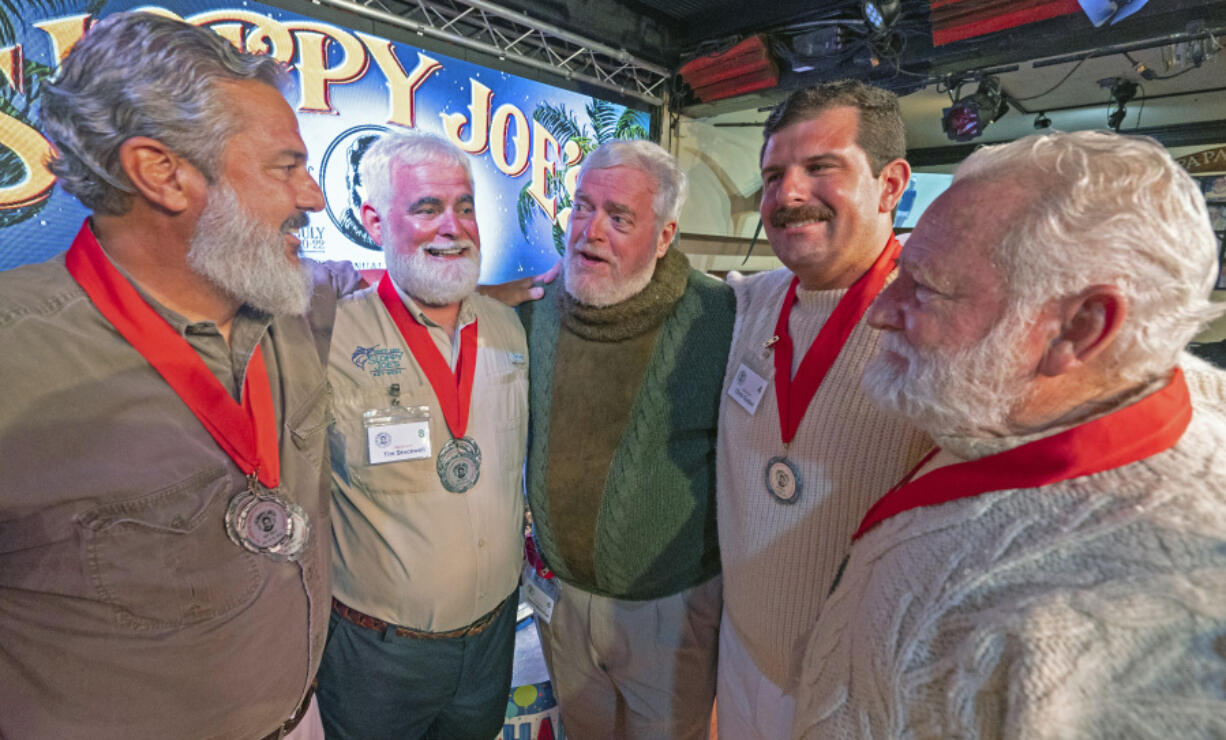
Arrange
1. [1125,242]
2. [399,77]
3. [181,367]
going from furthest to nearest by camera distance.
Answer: [399,77]
[181,367]
[1125,242]

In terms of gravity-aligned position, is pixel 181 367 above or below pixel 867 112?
below

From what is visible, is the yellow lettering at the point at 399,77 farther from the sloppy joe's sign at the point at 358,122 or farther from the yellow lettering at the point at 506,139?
the yellow lettering at the point at 506,139

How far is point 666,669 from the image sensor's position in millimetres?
2033

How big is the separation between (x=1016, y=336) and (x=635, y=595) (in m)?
1.52

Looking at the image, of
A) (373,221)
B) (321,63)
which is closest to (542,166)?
(321,63)

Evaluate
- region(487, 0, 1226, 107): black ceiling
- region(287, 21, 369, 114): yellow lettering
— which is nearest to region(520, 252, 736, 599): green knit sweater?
region(287, 21, 369, 114): yellow lettering

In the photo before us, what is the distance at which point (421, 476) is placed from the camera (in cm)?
172

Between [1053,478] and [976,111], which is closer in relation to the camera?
[1053,478]

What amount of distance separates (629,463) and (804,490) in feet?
2.09

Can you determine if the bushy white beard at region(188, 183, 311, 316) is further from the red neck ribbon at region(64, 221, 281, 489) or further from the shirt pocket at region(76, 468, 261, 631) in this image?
the shirt pocket at region(76, 468, 261, 631)

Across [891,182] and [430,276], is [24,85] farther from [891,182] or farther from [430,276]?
[891,182]

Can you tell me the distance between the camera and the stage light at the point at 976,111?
14.5ft

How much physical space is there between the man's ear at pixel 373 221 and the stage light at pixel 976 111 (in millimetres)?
4791

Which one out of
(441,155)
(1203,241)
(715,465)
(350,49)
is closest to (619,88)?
(350,49)
